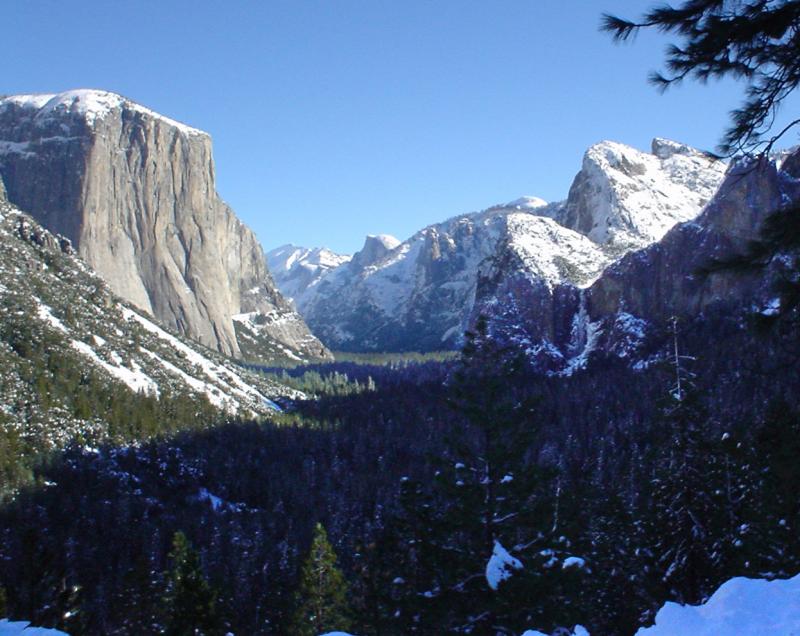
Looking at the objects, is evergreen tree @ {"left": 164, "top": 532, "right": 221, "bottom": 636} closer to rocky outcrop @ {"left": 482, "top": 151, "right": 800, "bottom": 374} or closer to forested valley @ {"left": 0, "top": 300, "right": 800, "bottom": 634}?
forested valley @ {"left": 0, "top": 300, "right": 800, "bottom": 634}

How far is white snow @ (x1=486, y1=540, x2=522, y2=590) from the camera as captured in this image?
1678 cm

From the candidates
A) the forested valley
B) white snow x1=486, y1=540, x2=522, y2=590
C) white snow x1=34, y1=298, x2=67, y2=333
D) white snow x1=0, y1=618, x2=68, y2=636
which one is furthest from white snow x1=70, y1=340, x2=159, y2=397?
white snow x1=486, y1=540, x2=522, y2=590

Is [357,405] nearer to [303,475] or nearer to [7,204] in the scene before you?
[303,475]

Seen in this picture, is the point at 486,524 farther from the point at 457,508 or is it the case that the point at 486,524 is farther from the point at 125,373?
the point at 125,373

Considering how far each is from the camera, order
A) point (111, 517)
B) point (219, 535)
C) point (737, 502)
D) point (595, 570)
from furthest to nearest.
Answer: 1. point (111, 517)
2. point (219, 535)
3. point (595, 570)
4. point (737, 502)

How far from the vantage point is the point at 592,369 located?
172500 millimetres

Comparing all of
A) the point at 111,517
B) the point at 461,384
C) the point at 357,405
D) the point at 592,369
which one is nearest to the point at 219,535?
the point at 111,517

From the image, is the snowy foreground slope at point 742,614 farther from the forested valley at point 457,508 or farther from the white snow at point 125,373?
the white snow at point 125,373

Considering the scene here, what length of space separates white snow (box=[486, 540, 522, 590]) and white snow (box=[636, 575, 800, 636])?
752 centimetres

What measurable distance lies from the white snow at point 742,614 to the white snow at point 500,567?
24.7 feet

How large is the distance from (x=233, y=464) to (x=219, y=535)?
3799 cm

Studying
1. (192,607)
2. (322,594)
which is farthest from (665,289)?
(192,607)

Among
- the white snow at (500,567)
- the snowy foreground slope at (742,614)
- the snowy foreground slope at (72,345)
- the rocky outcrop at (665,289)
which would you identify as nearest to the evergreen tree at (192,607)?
the white snow at (500,567)

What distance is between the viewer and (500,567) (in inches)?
666
